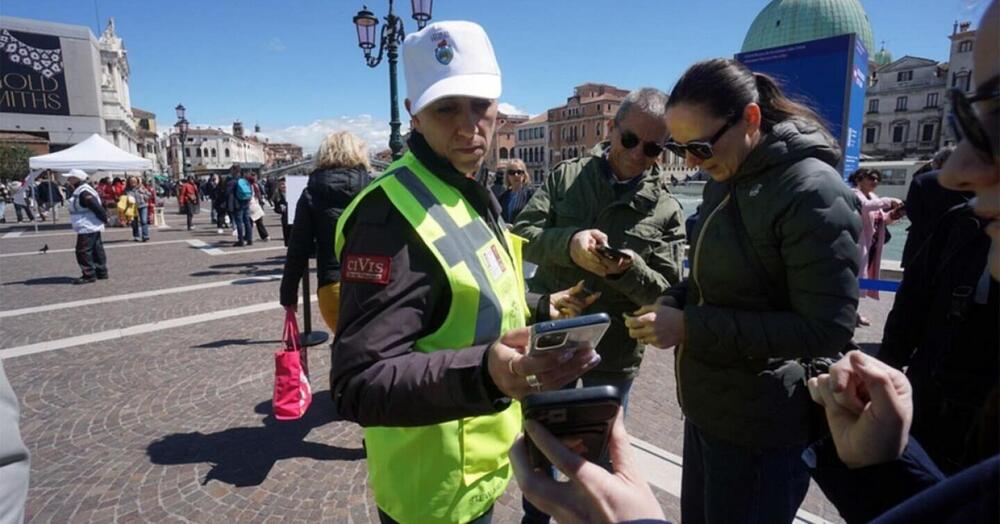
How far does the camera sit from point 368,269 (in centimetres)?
123

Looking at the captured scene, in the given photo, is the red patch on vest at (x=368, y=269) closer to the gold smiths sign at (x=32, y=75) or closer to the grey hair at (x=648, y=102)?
the grey hair at (x=648, y=102)

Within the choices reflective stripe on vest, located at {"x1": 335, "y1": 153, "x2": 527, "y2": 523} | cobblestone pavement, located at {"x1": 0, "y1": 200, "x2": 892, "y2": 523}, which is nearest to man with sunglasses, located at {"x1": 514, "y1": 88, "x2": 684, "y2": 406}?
reflective stripe on vest, located at {"x1": 335, "y1": 153, "x2": 527, "y2": 523}

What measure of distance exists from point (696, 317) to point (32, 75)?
64598mm

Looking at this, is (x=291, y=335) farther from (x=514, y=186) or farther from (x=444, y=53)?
(x=514, y=186)

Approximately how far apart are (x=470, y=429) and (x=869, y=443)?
1.01 m

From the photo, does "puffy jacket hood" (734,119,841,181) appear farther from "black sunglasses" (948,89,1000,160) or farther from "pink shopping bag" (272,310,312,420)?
"pink shopping bag" (272,310,312,420)

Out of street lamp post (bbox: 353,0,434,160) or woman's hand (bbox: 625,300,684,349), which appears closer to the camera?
woman's hand (bbox: 625,300,684,349)

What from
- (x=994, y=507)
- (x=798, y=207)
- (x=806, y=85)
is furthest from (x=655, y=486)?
(x=806, y=85)

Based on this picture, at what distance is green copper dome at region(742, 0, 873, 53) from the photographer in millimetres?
45875

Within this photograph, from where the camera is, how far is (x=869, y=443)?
109 cm

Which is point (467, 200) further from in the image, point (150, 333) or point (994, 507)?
point (150, 333)

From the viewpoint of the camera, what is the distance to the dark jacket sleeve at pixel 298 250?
158 inches

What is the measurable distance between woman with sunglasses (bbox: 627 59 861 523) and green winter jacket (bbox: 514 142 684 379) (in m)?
0.61

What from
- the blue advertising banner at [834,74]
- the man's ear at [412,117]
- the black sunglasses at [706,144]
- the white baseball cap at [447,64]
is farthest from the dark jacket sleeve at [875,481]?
the blue advertising banner at [834,74]
